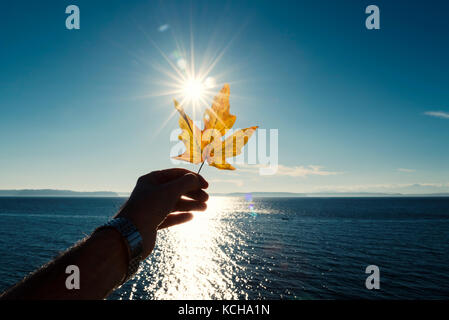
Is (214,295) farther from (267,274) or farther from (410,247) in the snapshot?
(410,247)

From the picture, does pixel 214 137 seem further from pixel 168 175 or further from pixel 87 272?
pixel 87 272

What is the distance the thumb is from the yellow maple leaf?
238 millimetres

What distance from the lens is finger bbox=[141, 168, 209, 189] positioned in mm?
1870

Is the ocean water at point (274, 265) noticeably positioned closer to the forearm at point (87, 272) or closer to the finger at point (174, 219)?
the finger at point (174, 219)

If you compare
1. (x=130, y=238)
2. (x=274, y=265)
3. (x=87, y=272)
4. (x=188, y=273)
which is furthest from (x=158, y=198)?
(x=274, y=265)

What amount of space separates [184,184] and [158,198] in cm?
21

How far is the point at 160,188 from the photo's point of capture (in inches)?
68.6

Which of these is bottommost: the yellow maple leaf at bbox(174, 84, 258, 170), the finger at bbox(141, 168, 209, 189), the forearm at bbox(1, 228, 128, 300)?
the forearm at bbox(1, 228, 128, 300)

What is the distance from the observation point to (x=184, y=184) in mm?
1797

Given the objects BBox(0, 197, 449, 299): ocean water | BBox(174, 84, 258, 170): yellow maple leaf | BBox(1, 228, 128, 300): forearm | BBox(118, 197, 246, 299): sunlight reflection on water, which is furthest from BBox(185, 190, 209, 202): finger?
BBox(118, 197, 246, 299): sunlight reflection on water

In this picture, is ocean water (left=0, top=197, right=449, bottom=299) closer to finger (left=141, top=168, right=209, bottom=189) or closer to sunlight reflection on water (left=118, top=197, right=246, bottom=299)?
sunlight reflection on water (left=118, top=197, right=246, bottom=299)
